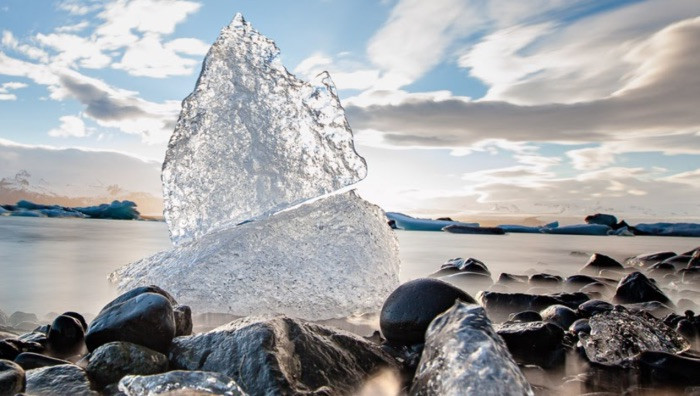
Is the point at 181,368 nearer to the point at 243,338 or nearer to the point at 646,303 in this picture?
the point at 243,338

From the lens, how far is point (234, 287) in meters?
3.98

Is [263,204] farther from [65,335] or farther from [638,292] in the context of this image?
[638,292]

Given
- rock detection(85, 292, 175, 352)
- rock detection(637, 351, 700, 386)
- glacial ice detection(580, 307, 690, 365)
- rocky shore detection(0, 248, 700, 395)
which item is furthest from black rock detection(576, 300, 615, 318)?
rock detection(85, 292, 175, 352)

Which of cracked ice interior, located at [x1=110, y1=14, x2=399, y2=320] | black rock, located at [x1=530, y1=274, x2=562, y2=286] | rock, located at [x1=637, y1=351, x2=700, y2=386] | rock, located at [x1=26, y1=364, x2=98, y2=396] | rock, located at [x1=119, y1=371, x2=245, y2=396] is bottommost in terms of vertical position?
rock, located at [x1=637, y1=351, x2=700, y2=386]

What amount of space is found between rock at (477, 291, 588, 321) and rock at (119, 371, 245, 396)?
2.67 m

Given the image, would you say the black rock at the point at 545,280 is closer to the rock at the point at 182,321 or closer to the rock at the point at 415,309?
the rock at the point at 415,309

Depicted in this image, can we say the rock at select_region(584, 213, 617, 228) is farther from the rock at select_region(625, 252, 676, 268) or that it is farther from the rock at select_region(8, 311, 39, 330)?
the rock at select_region(8, 311, 39, 330)

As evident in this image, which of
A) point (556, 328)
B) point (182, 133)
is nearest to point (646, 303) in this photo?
point (556, 328)

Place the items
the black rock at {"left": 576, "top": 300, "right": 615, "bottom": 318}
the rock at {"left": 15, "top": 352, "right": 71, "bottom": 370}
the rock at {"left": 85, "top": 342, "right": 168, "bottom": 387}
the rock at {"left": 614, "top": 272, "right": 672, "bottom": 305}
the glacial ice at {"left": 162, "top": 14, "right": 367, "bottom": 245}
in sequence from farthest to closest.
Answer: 1. the rock at {"left": 614, "top": 272, "right": 672, "bottom": 305}
2. the glacial ice at {"left": 162, "top": 14, "right": 367, "bottom": 245}
3. the black rock at {"left": 576, "top": 300, "right": 615, "bottom": 318}
4. the rock at {"left": 15, "top": 352, "right": 71, "bottom": 370}
5. the rock at {"left": 85, "top": 342, "right": 168, "bottom": 387}

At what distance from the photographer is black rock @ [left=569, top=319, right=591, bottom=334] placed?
3284 millimetres

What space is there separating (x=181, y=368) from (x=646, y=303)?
12.4 feet

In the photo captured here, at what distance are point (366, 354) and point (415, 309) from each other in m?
0.53

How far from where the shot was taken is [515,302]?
4270 millimetres

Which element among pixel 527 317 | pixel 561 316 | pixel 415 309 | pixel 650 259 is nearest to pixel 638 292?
pixel 561 316
